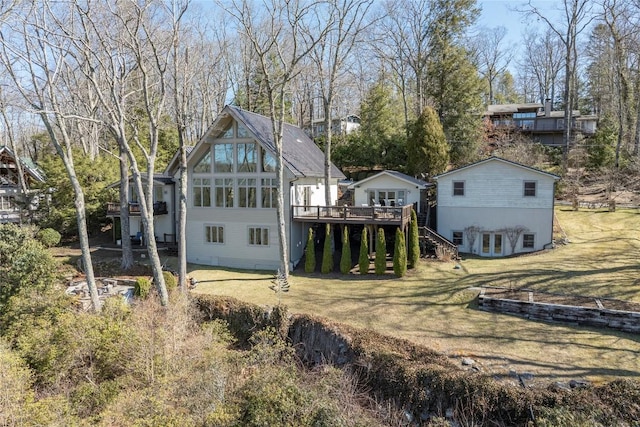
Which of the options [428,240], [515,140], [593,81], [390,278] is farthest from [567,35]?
[390,278]

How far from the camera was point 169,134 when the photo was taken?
3300cm

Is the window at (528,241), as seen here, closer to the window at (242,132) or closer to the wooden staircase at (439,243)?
the wooden staircase at (439,243)

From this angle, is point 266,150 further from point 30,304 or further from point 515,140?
point 515,140

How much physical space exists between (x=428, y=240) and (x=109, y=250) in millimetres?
18292

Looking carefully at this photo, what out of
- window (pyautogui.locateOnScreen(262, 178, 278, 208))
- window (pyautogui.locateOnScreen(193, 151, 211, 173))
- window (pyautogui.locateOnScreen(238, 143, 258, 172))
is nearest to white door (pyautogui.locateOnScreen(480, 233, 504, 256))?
window (pyautogui.locateOnScreen(262, 178, 278, 208))

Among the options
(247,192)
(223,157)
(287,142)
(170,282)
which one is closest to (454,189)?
(287,142)

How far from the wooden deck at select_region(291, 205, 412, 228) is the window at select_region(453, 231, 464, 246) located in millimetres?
4329

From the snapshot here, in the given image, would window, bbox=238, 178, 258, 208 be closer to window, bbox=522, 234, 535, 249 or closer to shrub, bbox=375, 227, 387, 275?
shrub, bbox=375, 227, 387, 275

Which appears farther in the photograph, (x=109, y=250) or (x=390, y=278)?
(x=109, y=250)

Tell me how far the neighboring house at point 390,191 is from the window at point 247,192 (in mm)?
6780

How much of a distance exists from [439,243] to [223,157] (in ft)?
39.2

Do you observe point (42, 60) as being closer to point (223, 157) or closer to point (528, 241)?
point (223, 157)

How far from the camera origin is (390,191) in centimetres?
2277

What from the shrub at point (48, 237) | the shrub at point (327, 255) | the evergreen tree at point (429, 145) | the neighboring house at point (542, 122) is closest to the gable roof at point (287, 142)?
the shrub at point (327, 255)
